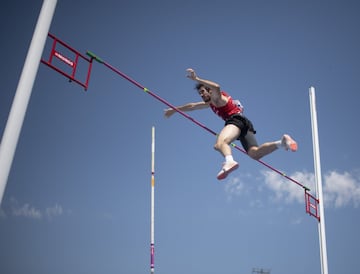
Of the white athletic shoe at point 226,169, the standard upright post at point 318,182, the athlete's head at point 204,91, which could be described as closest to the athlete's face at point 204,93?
the athlete's head at point 204,91

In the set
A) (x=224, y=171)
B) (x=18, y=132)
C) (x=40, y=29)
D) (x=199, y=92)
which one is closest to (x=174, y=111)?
(x=199, y=92)

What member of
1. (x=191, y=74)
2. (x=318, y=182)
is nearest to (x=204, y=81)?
(x=191, y=74)

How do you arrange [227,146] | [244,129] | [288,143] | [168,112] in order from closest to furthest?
[288,143] < [227,146] < [244,129] < [168,112]

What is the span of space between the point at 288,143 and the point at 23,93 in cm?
333

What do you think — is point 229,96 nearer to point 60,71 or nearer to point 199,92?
point 199,92

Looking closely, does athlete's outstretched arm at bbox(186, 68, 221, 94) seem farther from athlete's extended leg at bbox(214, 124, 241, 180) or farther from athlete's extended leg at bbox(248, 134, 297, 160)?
athlete's extended leg at bbox(248, 134, 297, 160)

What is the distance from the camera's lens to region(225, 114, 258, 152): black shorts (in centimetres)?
549

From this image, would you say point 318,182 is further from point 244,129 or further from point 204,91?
point 204,91

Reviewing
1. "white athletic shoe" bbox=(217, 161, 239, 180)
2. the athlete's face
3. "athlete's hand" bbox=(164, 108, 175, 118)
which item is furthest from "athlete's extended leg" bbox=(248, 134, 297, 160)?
"athlete's hand" bbox=(164, 108, 175, 118)

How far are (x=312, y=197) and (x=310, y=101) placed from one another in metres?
2.25

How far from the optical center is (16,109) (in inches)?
123

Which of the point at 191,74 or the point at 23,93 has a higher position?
the point at 191,74

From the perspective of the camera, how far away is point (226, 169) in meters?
4.73

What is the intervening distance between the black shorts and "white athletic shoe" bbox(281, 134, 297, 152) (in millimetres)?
606
